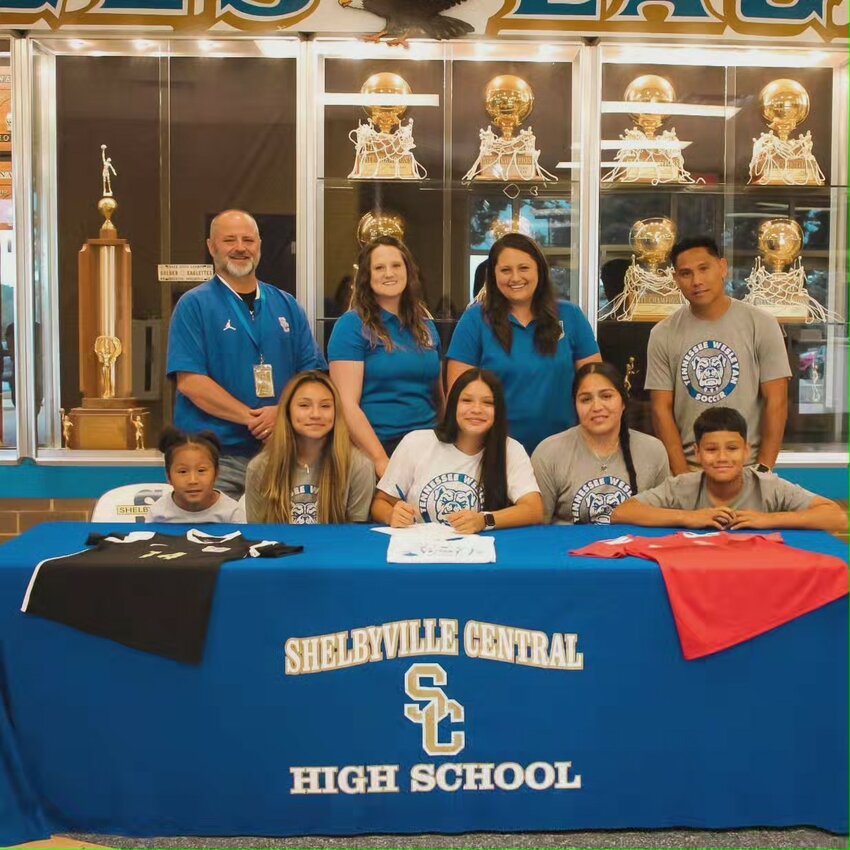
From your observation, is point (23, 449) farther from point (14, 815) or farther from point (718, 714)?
point (718, 714)

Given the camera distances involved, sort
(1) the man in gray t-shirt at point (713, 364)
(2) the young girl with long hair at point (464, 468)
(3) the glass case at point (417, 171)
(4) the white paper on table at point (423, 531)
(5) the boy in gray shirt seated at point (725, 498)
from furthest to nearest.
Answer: (3) the glass case at point (417, 171)
(1) the man in gray t-shirt at point (713, 364)
(2) the young girl with long hair at point (464, 468)
(5) the boy in gray shirt seated at point (725, 498)
(4) the white paper on table at point (423, 531)

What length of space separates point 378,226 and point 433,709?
8.14ft

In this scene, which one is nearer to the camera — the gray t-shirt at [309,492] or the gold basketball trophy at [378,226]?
the gray t-shirt at [309,492]

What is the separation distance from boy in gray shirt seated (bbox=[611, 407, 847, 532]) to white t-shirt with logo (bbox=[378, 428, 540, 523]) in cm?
31

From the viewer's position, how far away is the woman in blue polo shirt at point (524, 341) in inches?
134

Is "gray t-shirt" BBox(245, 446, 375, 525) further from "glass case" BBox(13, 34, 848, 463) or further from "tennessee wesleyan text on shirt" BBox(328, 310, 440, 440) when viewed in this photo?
"glass case" BBox(13, 34, 848, 463)

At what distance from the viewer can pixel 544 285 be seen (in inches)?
135

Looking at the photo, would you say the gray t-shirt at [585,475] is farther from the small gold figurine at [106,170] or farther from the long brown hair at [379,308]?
the small gold figurine at [106,170]

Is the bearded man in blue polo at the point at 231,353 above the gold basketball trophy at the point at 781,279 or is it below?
below

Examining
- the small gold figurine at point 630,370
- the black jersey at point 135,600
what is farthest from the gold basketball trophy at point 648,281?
the black jersey at point 135,600

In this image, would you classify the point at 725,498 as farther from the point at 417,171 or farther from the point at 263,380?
the point at 417,171

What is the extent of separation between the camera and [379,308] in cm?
351

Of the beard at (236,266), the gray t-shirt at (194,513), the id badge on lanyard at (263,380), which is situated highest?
the beard at (236,266)

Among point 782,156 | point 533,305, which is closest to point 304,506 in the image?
point 533,305
